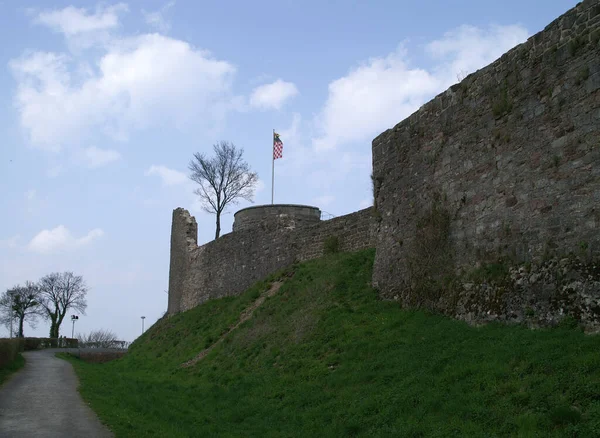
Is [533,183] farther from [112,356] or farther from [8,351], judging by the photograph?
[112,356]

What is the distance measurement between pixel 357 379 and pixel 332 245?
953 cm

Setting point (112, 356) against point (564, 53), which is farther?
point (112, 356)

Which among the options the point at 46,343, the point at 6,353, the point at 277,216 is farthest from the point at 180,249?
the point at 46,343

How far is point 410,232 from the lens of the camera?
13.3 meters

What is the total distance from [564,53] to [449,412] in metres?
6.09

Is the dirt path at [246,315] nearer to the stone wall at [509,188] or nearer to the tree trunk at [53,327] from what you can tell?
the stone wall at [509,188]

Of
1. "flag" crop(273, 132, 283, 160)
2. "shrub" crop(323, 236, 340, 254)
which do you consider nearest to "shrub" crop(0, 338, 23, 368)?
"shrub" crop(323, 236, 340, 254)

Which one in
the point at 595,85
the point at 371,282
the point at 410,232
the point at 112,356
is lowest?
the point at 112,356

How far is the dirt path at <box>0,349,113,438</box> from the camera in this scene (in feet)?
30.8

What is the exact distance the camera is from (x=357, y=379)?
10.0 metres

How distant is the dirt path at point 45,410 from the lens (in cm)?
939

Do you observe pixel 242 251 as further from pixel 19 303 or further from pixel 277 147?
pixel 19 303

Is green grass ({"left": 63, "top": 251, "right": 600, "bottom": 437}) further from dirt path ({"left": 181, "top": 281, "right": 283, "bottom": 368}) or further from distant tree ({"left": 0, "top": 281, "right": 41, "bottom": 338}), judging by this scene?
distant tree ({"left": 0, "top": 281, "right": 41, "bottom": 338})

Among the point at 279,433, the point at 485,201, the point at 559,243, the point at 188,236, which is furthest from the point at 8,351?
the point at 559,243
